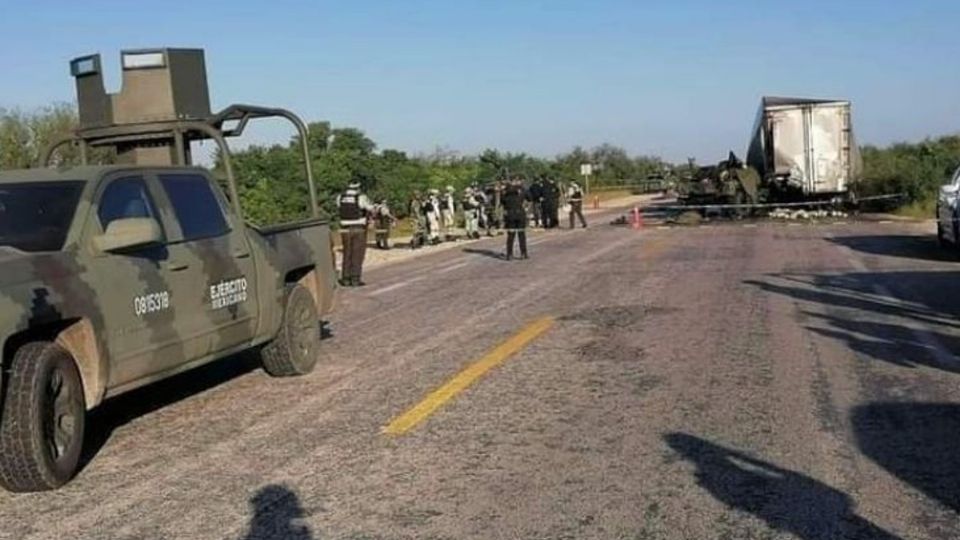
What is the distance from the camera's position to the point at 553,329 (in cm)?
1165

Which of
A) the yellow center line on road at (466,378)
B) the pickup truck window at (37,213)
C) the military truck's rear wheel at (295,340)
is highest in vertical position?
the pickup truck window at (37,213)

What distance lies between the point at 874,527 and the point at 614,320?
7270 mm

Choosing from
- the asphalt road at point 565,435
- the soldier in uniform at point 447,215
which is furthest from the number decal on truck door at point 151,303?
the soldier in uniform at point 447,215

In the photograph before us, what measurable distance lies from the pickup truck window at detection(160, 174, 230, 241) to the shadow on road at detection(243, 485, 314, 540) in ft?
8.36

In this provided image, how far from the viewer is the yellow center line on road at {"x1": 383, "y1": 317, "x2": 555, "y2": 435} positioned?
7.29 m

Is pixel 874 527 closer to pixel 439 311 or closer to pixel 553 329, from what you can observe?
pixel 553 329

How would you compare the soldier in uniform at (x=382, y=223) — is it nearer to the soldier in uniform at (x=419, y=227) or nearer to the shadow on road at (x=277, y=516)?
the soldier in uniform at (x=419, y=227)

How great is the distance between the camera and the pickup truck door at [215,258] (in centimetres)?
Answer: 769

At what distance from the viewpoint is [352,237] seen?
19.0 m

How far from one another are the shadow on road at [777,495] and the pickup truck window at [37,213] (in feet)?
12.3

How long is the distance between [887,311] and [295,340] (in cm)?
642

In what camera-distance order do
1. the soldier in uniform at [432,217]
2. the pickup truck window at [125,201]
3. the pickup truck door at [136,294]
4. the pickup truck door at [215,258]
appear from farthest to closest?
the soldier in uniform at [432,217] → the pickup truck door at [215,258] → the pickup truck window at [125,201] → the pickup truck door at [136,294]

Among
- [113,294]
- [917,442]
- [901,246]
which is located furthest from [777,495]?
[901,246]

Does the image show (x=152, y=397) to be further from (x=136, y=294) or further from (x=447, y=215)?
(x=447, y=215)
